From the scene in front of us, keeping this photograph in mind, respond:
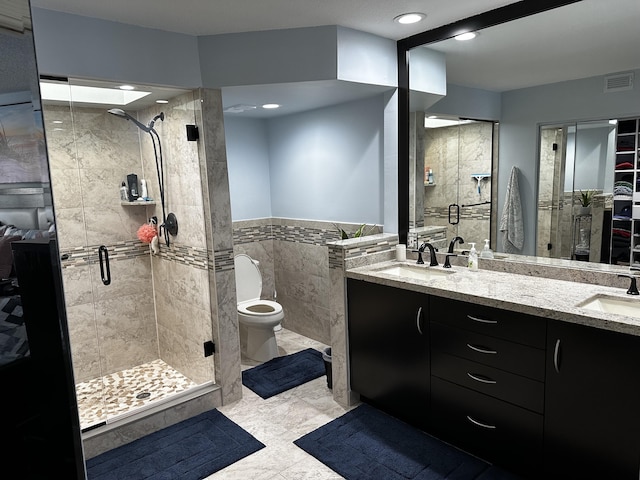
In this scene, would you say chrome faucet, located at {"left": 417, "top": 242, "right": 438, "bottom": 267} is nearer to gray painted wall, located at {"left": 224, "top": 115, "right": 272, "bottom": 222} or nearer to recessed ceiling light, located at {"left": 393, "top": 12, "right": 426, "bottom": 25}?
recessed ceiling light, located at {"left": 393, "top": 12, "right": 426, "bottom": 25}

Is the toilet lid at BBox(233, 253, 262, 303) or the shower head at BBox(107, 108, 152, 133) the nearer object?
the shower head at BBox(107, 108, 152, 133)

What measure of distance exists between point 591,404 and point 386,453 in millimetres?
1092

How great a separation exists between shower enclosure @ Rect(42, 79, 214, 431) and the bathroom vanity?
1230 millimetres

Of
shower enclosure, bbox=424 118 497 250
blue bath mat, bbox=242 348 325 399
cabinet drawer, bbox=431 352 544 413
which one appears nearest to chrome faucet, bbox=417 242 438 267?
shower enclosure, bbox=424 118 497 250

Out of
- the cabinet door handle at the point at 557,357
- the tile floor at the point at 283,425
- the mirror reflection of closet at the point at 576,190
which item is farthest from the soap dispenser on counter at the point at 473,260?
the tile floor at the point at 283,425

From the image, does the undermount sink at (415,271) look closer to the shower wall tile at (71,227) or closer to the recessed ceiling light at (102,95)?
the recessed ceiling light at (102,95)

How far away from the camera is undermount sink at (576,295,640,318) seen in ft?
6.66

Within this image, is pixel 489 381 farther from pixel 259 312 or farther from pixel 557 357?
pixel 259 312

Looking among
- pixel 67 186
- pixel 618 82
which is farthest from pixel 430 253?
pixel 67 186

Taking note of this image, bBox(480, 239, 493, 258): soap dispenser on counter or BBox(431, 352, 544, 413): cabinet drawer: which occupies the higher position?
BBox(480, 239, 493, 258): soap dispenser on counter

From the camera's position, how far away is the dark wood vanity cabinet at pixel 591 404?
5.64 ft

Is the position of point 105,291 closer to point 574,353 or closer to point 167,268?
point 167,268

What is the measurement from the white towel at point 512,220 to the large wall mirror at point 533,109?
30 millimetres

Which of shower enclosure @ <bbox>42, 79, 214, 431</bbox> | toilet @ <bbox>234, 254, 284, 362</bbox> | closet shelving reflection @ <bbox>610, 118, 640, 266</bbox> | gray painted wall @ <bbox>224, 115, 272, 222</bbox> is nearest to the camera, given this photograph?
closet shelving reflection @ <bbox>610, 118, 640, 266</bbox>
